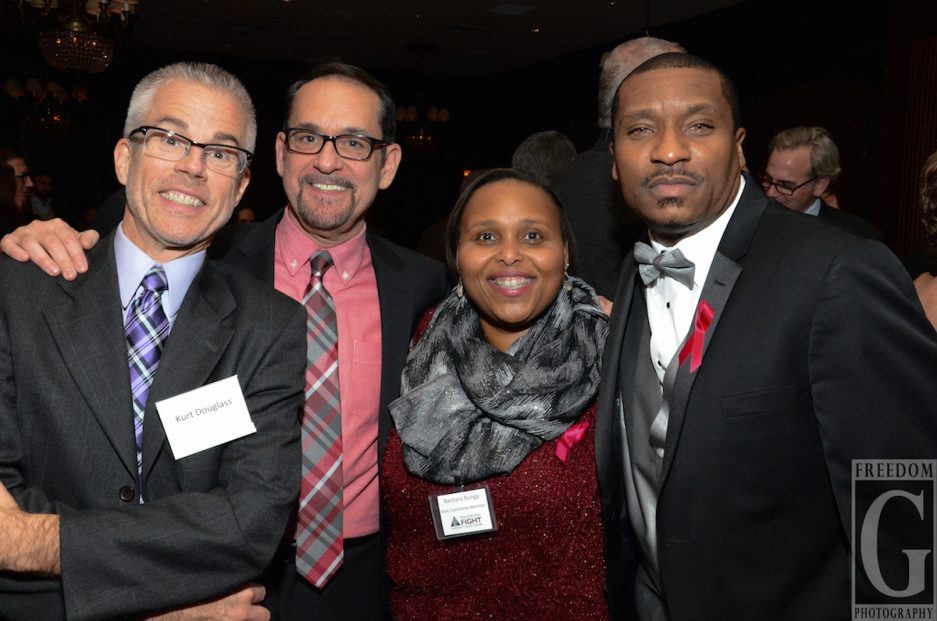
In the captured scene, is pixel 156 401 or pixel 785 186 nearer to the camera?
pixel 156 401

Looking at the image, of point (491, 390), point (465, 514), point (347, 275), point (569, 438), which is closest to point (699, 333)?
point (569, 438)

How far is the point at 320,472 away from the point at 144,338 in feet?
2.13

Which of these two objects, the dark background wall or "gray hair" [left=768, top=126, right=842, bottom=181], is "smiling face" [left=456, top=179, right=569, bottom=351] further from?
the dark background wall

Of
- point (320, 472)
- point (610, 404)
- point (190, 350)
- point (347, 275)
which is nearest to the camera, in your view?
point (190, 350)

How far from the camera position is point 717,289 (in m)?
1.68

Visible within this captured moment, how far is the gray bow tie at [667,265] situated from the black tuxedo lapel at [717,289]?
9 cm

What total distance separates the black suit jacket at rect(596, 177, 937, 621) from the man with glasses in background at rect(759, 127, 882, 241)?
2.91 metres

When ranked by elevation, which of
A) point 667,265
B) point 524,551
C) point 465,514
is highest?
point 667,265

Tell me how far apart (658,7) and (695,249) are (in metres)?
7.23

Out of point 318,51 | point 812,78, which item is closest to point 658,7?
point 812,78

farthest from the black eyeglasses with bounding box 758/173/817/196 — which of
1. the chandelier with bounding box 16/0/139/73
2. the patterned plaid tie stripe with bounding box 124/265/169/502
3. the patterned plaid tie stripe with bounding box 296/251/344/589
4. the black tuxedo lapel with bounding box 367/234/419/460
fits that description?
the chandelier with bounding box 16/0/139/73

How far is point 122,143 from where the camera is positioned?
1.81 meters

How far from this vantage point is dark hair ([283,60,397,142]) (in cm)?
233

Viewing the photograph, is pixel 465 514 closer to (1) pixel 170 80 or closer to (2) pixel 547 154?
(1) pixel 170 80
